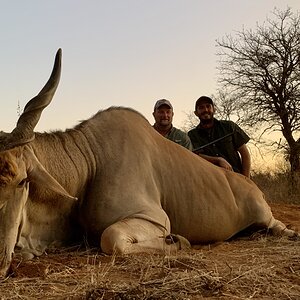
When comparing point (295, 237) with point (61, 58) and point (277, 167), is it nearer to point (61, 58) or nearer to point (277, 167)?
point (61, 58)

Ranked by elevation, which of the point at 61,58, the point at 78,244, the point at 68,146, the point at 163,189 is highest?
the point at 61,58

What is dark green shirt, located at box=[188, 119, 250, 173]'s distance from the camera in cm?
629

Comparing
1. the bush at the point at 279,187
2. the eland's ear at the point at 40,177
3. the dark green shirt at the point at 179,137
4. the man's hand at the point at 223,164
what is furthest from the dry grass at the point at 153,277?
the bush at the point at 279,187

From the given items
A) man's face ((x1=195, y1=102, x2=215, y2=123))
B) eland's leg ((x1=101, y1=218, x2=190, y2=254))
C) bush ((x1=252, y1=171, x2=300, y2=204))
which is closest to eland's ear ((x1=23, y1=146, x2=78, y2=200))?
eland's leg ((x1=101, y1=218, x2=190, y2=254))

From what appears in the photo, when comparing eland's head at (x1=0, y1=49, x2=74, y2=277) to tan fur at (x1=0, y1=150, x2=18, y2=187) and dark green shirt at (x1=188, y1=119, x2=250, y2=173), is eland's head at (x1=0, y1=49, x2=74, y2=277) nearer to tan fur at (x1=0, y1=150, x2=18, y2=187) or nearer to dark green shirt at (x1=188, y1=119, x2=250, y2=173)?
tan fur at (x1=0, y1=150, x2=18, y2=187)

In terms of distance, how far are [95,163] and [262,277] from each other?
1679 millimetres

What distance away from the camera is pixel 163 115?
246 inches

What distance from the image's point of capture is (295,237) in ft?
15.1

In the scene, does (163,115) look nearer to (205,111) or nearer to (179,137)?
(179,137)

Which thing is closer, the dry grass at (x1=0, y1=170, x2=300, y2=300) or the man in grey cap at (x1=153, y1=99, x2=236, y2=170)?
the dry grass at (x1=0, y1=170, x2=300, y2=300)

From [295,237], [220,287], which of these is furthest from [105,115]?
[220,287]

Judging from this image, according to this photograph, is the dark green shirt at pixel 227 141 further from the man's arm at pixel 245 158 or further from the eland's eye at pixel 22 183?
the eland's eye at pixel 22 183

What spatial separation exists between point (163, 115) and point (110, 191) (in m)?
2.67

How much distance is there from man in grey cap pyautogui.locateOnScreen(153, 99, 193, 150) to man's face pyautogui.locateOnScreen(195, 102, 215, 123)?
288mm
